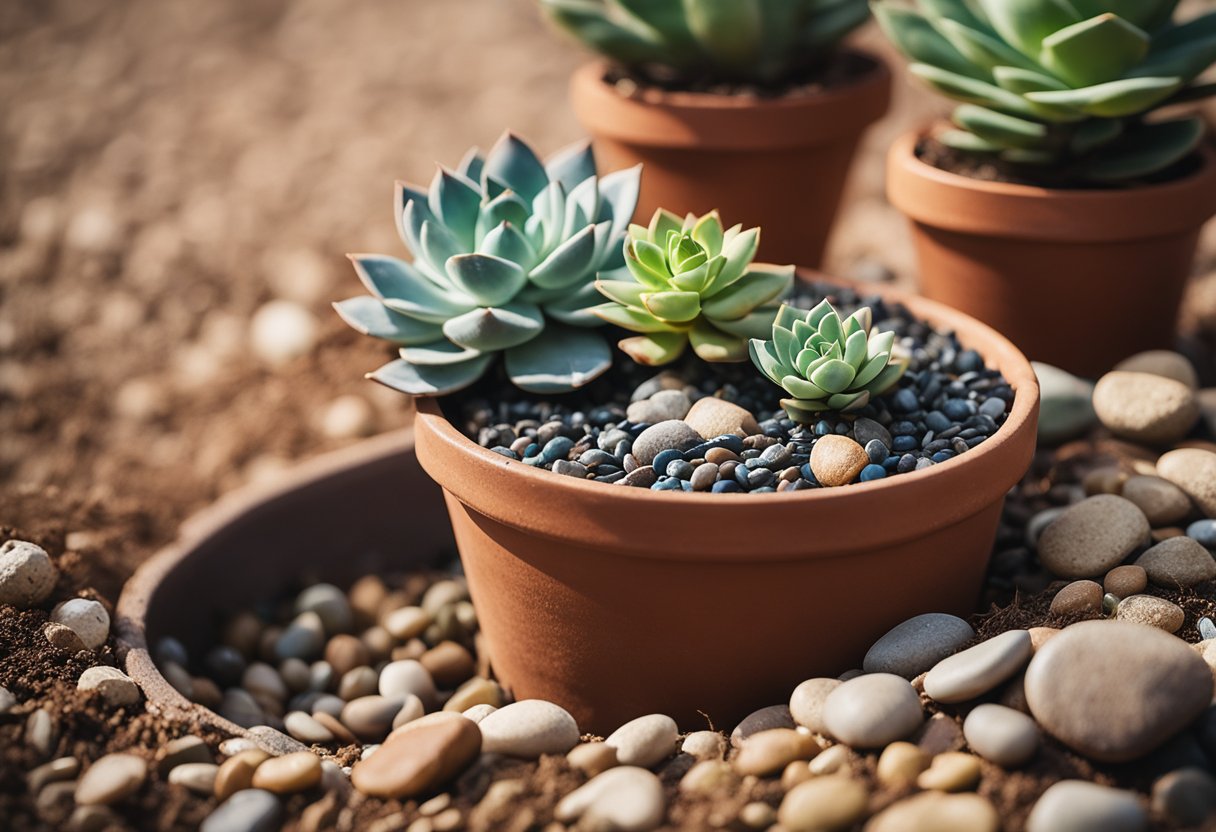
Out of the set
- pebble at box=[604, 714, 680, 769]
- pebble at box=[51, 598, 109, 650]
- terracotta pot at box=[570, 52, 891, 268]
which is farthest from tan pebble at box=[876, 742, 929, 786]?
terracotta pot at box=[570, 52, 891, 268]

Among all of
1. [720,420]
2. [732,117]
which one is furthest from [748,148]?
[720,420]

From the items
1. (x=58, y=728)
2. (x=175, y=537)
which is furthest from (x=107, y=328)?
(x=58, y=728)

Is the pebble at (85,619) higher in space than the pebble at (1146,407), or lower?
lower

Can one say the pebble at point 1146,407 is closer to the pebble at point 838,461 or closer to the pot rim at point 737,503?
the pot rim at point 737,503

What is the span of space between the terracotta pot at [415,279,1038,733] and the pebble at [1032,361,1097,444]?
34cm

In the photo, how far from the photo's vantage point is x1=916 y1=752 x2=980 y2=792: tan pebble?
45.0 inches

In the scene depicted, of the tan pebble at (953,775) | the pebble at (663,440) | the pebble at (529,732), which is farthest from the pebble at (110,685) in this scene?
the tan pebble at (953,775)

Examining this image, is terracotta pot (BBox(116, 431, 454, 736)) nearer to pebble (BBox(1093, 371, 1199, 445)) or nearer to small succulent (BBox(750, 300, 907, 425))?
small succulent (BBox(750, 300, 907, 425))

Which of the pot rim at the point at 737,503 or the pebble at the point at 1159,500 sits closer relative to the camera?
the pot rim at the point at 737,503

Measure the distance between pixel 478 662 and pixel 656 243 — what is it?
70cm

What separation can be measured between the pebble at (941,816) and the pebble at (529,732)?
1.15 feet

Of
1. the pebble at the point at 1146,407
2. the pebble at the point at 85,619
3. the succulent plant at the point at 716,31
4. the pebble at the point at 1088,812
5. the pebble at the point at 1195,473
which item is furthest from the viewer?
the succulent plant at the point at 716,31

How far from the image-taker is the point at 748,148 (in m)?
2.03

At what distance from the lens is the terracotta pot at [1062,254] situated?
180 cm
